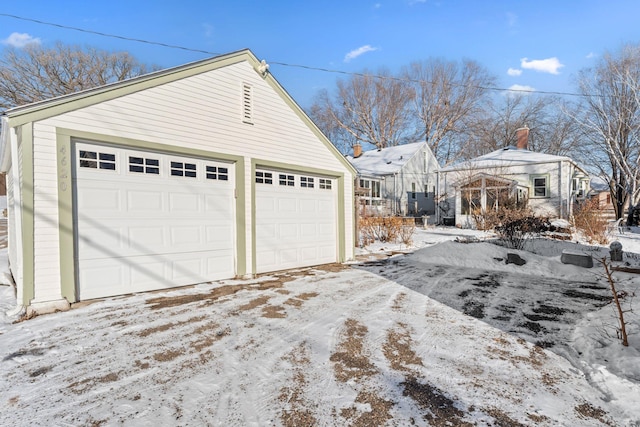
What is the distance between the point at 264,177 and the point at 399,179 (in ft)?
57.4

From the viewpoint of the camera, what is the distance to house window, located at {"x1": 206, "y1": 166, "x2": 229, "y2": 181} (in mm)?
6223

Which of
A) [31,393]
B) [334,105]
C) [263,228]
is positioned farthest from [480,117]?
[31,393]

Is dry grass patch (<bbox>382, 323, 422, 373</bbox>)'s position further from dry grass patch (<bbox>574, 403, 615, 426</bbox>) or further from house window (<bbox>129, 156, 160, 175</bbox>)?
house window (<bbox>129, 156, 160, 175</bbox>)

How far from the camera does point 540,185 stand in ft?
61.8

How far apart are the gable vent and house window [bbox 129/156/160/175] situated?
6.55 ft

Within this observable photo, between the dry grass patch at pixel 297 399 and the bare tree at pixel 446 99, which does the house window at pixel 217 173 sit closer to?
the dry grass patch at pixel 297 399

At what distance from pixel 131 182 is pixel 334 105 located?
30.7 m

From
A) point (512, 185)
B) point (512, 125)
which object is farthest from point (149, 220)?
point (512, 125)

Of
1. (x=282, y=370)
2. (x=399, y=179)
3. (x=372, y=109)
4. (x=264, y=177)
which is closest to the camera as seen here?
(x=282, y=370)

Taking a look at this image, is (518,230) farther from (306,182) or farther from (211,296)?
(211,296)

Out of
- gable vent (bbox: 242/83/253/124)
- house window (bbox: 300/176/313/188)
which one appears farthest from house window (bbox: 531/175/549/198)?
gable vent (bbox: 242/83/253/124)

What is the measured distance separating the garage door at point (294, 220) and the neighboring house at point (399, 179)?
40.2 feet

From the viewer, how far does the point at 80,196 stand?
481 cm

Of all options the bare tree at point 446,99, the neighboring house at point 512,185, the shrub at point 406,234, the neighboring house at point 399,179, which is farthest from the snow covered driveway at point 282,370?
the bare tree at point 446,99
